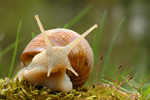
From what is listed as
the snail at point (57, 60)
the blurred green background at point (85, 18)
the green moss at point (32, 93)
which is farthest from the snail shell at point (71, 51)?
the blurred green background at point (85, 18)

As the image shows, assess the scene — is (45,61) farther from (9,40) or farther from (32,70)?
(9,40)

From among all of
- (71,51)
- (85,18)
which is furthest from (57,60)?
(85,18)

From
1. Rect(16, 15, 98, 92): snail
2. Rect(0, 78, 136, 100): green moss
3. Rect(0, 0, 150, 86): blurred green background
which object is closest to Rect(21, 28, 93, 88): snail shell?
Rect(16, 15, 98, 92): snail

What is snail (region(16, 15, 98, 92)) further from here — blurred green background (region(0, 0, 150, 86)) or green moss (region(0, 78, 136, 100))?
blurred green background (region(0, 0, 150, 86))

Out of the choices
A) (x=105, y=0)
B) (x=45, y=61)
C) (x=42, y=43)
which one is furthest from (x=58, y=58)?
(x=105, y=0)

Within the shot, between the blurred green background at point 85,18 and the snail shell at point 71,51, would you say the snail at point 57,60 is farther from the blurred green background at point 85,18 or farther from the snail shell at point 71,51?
the blurred green background at point 85,18

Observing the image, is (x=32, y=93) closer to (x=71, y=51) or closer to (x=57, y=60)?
(x=57, y=60)

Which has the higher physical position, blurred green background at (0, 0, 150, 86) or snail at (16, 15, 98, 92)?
blurred green background at (0, 0, 150, 86)

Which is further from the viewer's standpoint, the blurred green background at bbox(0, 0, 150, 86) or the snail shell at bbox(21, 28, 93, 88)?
the blurred green background at bbox(0, 0, 150, 86)
